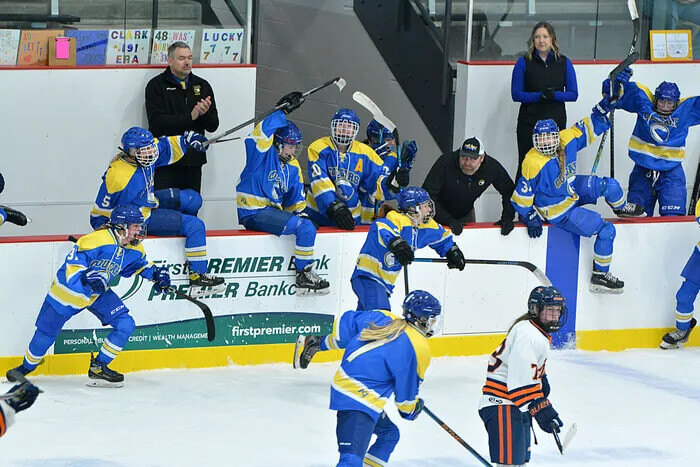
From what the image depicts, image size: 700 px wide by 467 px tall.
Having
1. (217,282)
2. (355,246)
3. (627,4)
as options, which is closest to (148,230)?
(217,282)

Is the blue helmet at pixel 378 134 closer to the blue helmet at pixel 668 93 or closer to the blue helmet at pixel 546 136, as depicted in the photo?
the blue helmet at pixel 546 136

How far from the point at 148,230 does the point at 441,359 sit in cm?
185

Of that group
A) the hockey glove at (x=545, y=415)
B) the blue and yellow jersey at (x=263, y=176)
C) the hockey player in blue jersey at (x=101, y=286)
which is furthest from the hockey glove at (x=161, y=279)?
the hockey glove at (x=545, y=415)

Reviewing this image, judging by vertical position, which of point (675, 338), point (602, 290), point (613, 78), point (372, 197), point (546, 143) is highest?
point (613, 78)

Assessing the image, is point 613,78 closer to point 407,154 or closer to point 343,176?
point 407,154

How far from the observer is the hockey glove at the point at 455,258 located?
757cm

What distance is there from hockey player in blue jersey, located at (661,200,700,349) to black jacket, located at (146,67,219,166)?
292 cm

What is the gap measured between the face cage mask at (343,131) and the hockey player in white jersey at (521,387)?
98.7 inches

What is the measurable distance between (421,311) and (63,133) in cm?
378

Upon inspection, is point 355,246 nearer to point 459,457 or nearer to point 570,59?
point 459,457

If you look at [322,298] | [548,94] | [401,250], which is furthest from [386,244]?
[548,94]

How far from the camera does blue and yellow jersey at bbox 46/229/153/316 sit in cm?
691

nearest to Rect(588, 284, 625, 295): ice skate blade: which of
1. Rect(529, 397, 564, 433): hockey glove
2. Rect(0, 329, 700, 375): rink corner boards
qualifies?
Rect(0, 329, 700, 375): rink corner boards

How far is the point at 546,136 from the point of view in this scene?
8.20 meters
